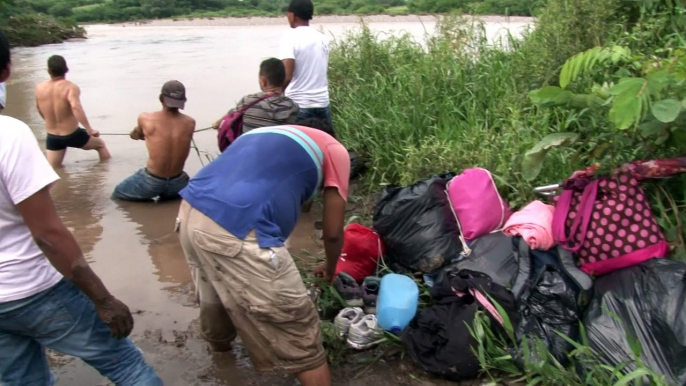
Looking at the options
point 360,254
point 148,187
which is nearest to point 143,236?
point 148,187

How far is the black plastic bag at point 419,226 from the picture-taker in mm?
3785

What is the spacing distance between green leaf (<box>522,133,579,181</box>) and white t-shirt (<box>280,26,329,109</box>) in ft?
8.59

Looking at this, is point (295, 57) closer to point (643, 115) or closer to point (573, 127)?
point (573, 127)

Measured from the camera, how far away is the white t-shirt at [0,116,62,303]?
2143mm

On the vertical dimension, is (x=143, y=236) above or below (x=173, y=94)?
below

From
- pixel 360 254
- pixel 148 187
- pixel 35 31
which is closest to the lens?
pixel 360 254

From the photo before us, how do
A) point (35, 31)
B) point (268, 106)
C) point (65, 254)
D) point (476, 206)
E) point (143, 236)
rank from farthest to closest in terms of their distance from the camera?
point (35, 31) < point (143, 236) < point (268, 106) < point (476, 206) < point (65, 254)

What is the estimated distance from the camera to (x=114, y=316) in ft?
7.97

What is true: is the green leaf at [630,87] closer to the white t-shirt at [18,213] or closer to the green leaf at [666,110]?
the green leaf at [666,110]

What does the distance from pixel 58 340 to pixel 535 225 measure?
8.07ft

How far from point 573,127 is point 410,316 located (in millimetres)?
2241

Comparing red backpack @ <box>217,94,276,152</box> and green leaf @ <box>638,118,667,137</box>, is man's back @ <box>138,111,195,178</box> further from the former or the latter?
green leaf @ <box>638,118,667,137</box>

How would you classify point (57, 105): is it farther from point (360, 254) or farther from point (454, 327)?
point (454, 327)

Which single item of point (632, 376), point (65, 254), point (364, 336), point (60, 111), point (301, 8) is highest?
point (301, 8)
